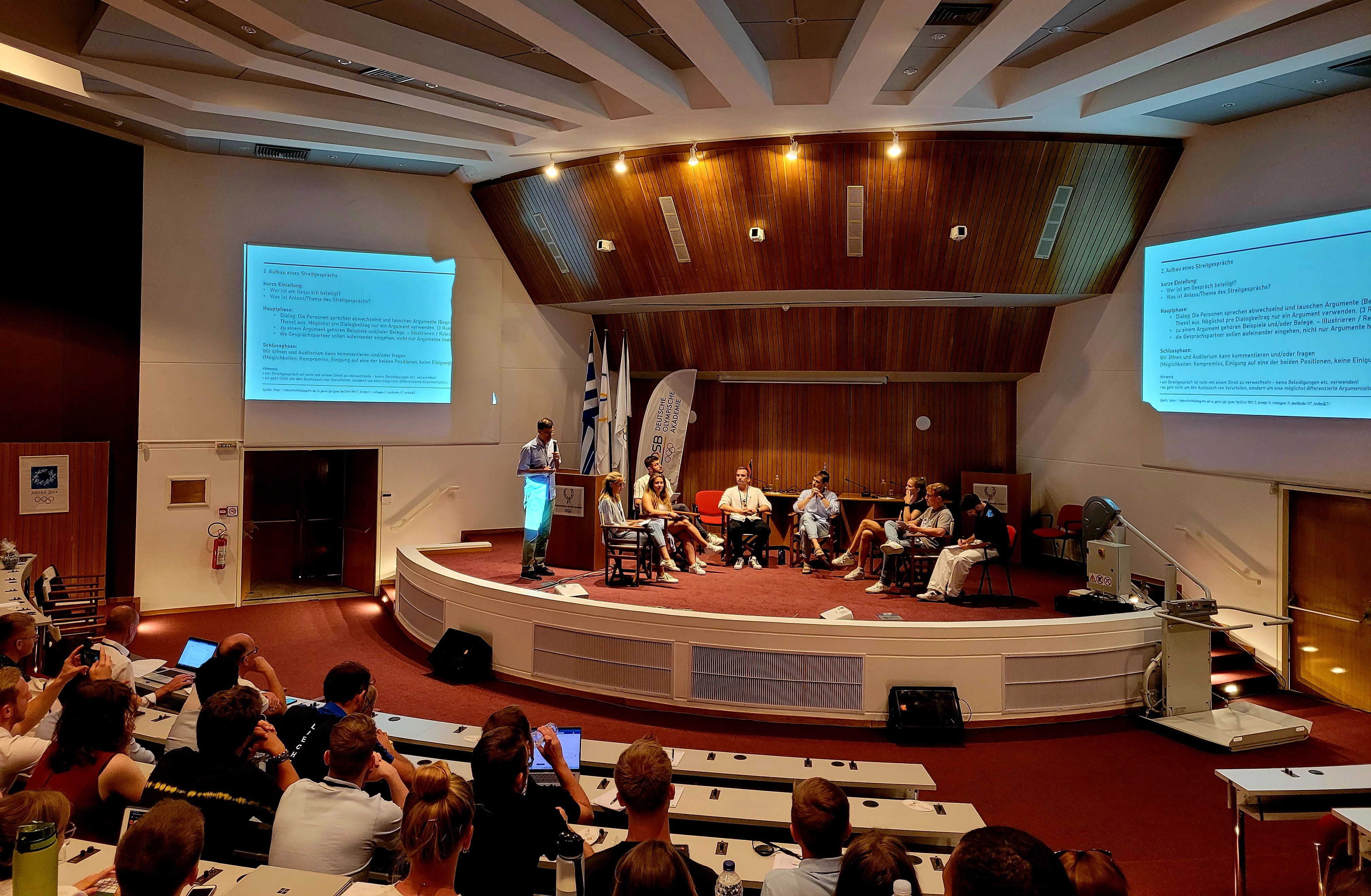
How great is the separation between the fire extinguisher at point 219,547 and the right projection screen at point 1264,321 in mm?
9746

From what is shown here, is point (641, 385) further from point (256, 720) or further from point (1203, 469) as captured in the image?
point (256, 720)

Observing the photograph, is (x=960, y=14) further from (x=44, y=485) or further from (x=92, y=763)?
(x=44, y=485)

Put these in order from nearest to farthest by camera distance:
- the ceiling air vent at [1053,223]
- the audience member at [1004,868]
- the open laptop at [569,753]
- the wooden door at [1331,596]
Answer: the audience member at [1004,868] < the open laptop at [569,753] < the wooden door at [1331,596] < the ceiling air vent at [1053,223]

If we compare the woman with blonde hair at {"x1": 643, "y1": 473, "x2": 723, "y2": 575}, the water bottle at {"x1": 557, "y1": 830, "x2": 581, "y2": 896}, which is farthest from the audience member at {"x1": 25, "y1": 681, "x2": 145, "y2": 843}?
the woman with blonde hair at {"x1": 643, "y1": 473, "x2": 723, "y2": 575}

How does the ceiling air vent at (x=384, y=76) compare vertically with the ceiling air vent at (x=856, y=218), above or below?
above

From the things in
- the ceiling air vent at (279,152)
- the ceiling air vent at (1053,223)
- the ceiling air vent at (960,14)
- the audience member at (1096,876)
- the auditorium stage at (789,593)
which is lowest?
the auditorium stage at (789,593)

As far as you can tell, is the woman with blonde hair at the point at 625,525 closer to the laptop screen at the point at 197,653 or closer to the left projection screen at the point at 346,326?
the left projection screen at the point at 346,326

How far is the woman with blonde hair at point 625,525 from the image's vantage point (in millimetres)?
7547

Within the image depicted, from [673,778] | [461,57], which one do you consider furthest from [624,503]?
[673,778]

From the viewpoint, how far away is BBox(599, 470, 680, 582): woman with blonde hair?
24.8 feet

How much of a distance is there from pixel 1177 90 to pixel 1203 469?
3317 millimetres

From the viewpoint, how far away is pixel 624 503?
10945mm

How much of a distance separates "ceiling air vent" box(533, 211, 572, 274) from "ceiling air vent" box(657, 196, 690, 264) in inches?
61.4

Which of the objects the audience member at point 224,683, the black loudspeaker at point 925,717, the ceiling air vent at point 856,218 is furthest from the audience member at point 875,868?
the ceiling air vent at point 856,218
